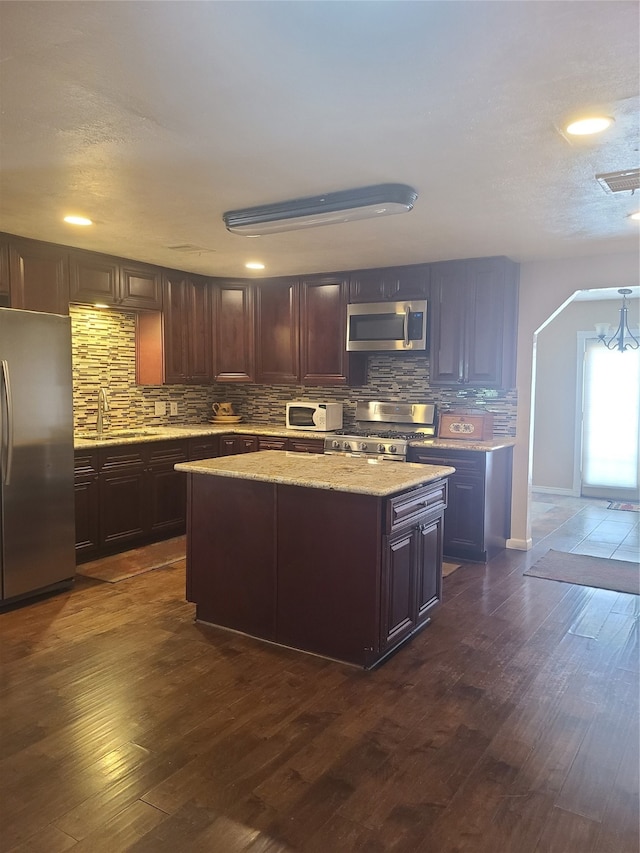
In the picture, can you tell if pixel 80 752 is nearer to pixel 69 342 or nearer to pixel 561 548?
pixel 69 342

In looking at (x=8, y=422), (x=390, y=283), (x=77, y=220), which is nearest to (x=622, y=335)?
(x=390, y=283)

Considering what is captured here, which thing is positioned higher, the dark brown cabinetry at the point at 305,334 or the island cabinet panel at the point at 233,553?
the dark brown cabinetry at the point at 305,334

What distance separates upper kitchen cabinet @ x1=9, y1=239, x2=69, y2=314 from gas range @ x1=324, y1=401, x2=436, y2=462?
242 centimetres

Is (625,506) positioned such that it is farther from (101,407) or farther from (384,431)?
(101,407)

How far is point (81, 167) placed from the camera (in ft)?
9.50

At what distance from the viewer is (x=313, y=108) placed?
2.23 meters

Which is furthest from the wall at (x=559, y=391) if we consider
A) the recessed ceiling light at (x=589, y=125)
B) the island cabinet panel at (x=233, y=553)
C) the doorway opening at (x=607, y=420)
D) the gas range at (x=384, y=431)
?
the island cabinet panel at (x=233, y=553)

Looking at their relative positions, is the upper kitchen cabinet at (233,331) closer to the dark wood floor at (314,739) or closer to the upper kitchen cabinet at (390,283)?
the upper kitchen cabinet at (390,283)

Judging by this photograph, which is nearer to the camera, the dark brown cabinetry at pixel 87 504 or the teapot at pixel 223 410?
the dark brown cabinetry at pixel 87 504

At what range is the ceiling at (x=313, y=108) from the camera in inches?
67.2

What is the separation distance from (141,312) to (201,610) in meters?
3.08

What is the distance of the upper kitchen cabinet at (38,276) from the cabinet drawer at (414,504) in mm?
2998

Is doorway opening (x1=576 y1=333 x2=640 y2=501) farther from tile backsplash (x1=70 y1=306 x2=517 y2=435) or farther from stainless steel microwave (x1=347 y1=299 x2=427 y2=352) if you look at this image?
stainless steel microwave (x1=347 y1=299 x2=427 y2=352)

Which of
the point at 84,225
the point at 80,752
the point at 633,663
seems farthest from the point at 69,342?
the point at 633,663
